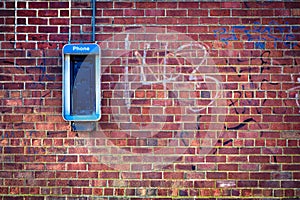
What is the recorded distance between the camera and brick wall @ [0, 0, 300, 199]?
3.76 meters

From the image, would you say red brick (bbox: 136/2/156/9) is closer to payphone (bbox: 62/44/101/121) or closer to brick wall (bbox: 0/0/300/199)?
brick wall (bbox: 0/0/300/199)

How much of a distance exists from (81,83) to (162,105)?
34.7 inches

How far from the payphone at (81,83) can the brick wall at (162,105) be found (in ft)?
0.35

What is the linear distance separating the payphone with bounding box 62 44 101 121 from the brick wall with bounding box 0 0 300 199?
106mm

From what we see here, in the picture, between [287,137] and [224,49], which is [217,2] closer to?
[224,49]

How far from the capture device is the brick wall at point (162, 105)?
12.3ft

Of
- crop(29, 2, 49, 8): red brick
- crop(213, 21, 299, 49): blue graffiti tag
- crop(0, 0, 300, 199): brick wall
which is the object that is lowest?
crop(0, 0, 300, 199): brick wall

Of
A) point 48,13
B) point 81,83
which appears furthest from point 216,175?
point 48,13

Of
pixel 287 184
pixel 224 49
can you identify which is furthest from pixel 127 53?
pixel 287 184

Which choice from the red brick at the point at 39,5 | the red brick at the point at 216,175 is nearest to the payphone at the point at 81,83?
the red brick at the point at 39,5

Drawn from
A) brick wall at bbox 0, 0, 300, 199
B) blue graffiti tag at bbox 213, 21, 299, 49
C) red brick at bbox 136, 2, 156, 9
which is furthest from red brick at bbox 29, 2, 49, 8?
blue graffiti tag at bbox 213, 21, 299, 49

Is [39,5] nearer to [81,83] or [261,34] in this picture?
[81,83]

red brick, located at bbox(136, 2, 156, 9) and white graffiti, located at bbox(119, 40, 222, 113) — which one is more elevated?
red brick, located at bbox(136, 2, 156, 9)

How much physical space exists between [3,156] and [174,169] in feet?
5.95
